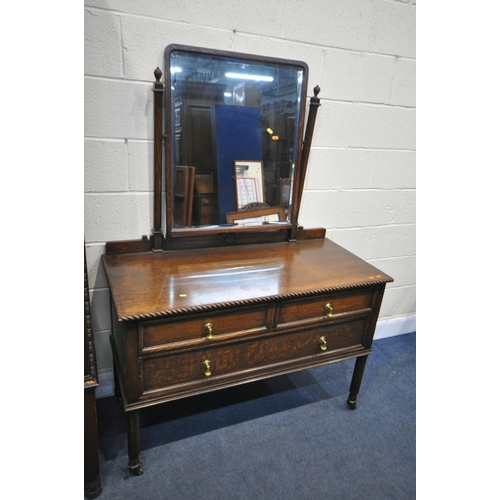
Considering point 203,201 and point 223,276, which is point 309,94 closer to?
point 203,201

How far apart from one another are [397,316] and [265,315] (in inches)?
56.0

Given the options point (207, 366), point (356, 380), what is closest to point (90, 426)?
point (207, 366)

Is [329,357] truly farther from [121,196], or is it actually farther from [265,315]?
[121,196]

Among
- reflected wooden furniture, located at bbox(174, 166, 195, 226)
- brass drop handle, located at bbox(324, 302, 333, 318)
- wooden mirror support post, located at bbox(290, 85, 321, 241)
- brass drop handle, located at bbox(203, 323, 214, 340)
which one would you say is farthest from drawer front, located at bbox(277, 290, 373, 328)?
reflected wooden furniture, located at bbox(174, 166, 195, 226)

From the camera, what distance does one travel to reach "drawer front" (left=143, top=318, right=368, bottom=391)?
124 cm

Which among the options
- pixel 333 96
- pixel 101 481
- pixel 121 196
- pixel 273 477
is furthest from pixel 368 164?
pixel 101 481

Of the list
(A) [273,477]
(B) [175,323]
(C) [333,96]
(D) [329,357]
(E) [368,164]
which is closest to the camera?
(B) [175,323]

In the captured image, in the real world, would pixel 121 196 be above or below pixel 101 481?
above

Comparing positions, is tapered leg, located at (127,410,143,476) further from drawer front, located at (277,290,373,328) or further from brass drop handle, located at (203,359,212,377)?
drawer front, located at (277,290,373,328)

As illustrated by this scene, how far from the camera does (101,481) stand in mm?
1359

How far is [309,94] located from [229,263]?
2.70 ft

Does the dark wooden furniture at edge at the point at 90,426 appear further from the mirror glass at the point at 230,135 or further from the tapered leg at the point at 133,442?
the mirror glass at the point at 230,135

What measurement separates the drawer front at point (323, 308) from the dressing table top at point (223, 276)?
0.19ft

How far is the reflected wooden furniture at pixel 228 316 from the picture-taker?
1.18 meters
